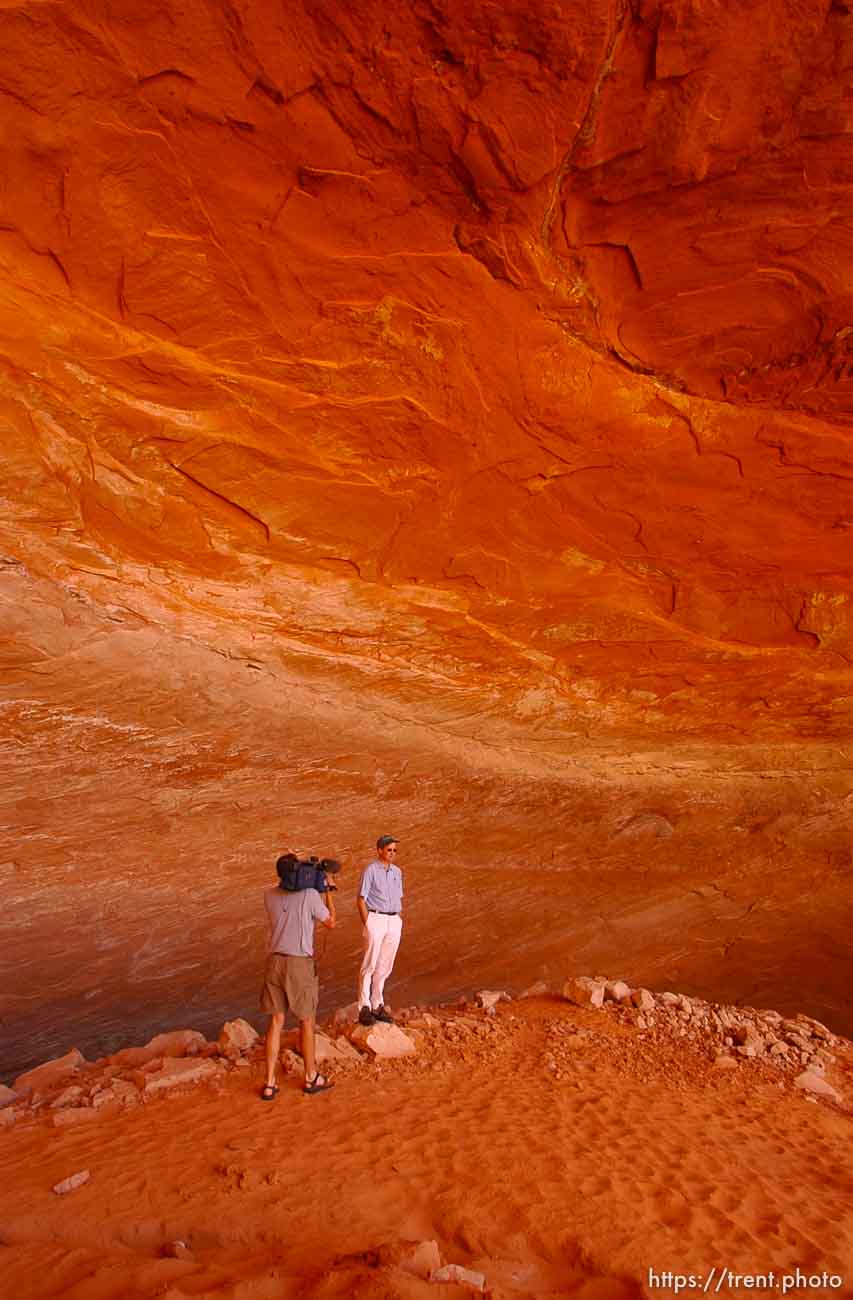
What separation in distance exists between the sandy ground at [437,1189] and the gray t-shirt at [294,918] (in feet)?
2.84

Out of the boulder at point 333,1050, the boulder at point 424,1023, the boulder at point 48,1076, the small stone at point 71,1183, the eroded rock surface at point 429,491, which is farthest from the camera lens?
the boulder at point 424,1023

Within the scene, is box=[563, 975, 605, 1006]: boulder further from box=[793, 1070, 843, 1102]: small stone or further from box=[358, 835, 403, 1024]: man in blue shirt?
box=[358, 835, 403, 1024]: man in blue shirt

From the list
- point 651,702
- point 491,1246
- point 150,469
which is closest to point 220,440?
point 150,469

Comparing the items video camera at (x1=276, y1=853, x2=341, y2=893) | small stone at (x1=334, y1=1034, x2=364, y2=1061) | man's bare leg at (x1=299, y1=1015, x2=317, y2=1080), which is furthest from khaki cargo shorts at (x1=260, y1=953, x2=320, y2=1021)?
small stone at (x1=334, y1=1034, x2=364, y2=1061)

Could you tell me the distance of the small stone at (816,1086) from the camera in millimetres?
4793

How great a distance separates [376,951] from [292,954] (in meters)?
1.16

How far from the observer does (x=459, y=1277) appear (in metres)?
2.33

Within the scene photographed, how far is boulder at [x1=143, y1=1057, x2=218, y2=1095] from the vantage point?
4266mm

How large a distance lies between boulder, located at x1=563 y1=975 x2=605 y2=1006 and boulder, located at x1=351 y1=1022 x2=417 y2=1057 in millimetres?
1937

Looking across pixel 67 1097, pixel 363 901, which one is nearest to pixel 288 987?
pixel 363 901

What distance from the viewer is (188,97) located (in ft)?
10.9

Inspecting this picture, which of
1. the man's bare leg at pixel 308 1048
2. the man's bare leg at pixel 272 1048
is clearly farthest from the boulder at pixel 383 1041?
the man's bare leg at pixel 272 1048

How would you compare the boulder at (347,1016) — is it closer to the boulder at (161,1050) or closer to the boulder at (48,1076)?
the boulder at (161,1050)

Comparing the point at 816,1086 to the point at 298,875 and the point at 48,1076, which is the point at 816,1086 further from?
the point at 48,1076
